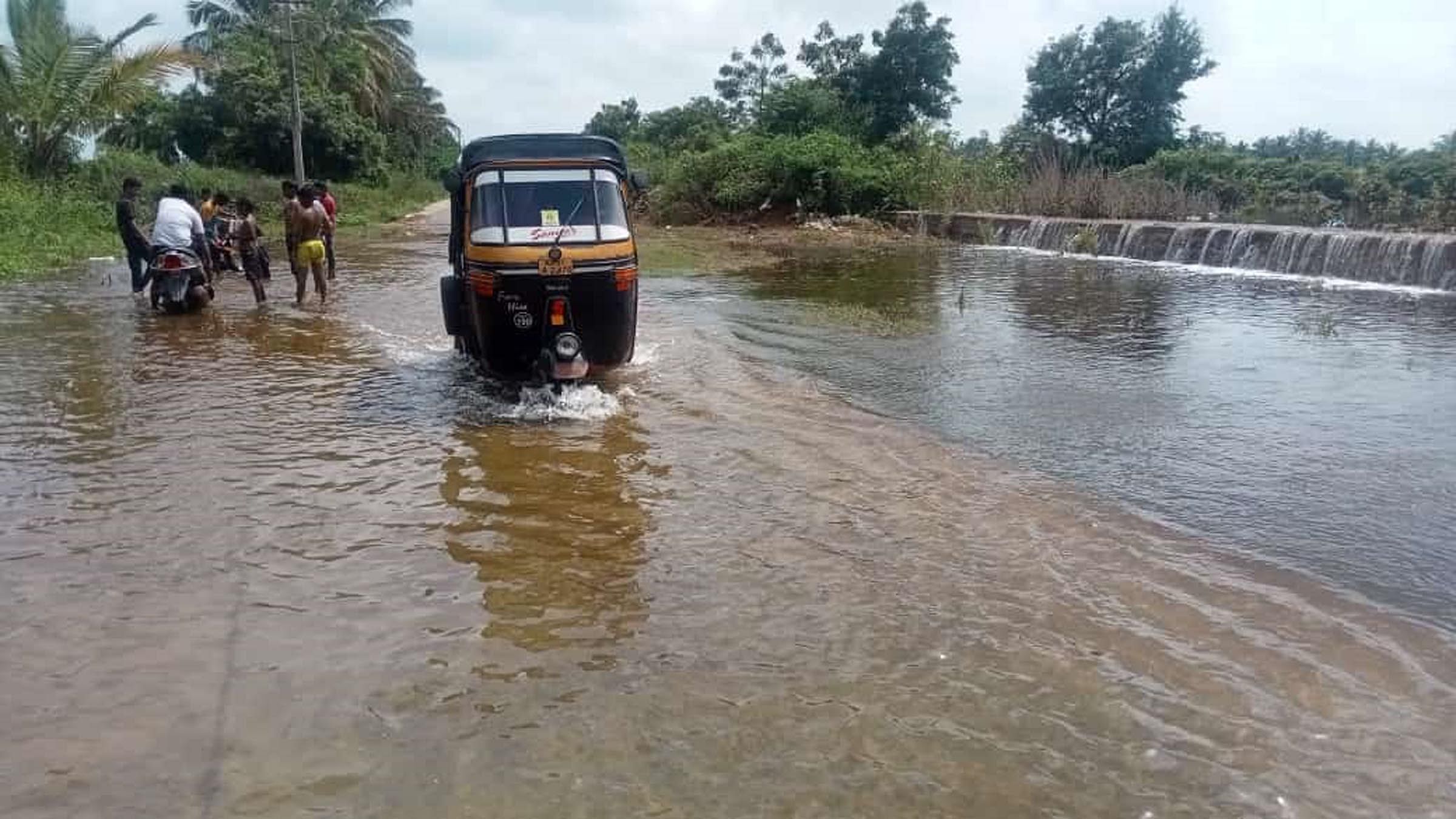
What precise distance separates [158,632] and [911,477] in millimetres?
4380

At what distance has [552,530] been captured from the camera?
5.66 meters

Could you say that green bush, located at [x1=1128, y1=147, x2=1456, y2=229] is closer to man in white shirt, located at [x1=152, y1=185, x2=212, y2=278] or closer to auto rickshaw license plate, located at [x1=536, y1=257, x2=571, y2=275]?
auto rickshaw license plate, located at [x1=536, y1=257, x2=571, y2=275]

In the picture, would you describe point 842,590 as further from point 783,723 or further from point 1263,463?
point 1263,463

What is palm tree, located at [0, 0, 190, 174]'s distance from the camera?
21516 mm

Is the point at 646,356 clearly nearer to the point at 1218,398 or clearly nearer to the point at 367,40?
the point at 1218,398

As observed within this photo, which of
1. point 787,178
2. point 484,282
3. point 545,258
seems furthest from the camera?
point 787,178

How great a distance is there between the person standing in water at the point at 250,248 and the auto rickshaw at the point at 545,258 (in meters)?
6.09

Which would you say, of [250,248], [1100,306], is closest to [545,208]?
[250,248]

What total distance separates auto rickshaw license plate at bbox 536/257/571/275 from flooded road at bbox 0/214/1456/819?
111cm

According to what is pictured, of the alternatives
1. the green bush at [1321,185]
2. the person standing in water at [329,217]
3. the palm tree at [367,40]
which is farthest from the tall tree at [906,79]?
the person standing in water at [329,217]

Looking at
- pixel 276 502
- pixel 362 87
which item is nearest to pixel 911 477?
pixel 276 502

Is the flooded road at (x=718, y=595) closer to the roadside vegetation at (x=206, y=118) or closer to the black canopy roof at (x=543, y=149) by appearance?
the black canopy roof at (x=543, y=149)

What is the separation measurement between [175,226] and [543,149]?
20.5 feet

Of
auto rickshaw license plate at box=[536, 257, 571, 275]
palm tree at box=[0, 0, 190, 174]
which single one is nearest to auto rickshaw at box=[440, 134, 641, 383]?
auto rickshaw license plate at box=[536, 257, 571, 275]
